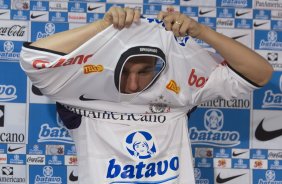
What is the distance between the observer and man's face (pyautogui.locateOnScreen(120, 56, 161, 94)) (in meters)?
1.08

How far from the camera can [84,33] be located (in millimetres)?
1037

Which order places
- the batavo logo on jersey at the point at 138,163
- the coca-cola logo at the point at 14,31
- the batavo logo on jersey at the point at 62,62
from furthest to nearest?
1. the coca-cola logo at the point at 14,31
2. the batavo logo on jersey at the point at 138,163
3. the batavo logo on jersey at the point at 62,62

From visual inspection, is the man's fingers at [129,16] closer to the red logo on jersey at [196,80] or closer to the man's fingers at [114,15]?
the man's fingers at [114,15]

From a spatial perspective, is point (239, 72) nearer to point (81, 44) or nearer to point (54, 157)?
point (81, 44)

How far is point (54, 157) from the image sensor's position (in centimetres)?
150

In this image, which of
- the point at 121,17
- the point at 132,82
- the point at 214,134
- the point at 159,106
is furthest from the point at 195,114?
the point at 121,17

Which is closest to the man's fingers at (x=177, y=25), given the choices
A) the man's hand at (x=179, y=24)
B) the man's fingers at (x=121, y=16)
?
the man's hand at (x=179, y=24)

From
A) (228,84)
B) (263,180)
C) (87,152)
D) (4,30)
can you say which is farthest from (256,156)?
(4,30)

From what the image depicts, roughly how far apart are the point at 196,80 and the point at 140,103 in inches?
6.0

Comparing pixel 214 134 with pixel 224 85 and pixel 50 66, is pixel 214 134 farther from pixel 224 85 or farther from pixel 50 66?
pixel 50 66

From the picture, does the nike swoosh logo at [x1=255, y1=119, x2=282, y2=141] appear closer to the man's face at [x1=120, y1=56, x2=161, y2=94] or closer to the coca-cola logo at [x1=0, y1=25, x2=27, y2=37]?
the man's face at [x1=120, y1=56, x2=161, y2=94]

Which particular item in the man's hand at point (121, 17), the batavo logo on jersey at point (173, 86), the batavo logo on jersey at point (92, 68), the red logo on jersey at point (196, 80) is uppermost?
the man's hand at point (121, 17)

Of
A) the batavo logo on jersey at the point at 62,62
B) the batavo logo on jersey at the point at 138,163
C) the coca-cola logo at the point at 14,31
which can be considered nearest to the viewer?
the batavo logo on jersey at the point at 62,62

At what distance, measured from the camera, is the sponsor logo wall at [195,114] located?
146cm
